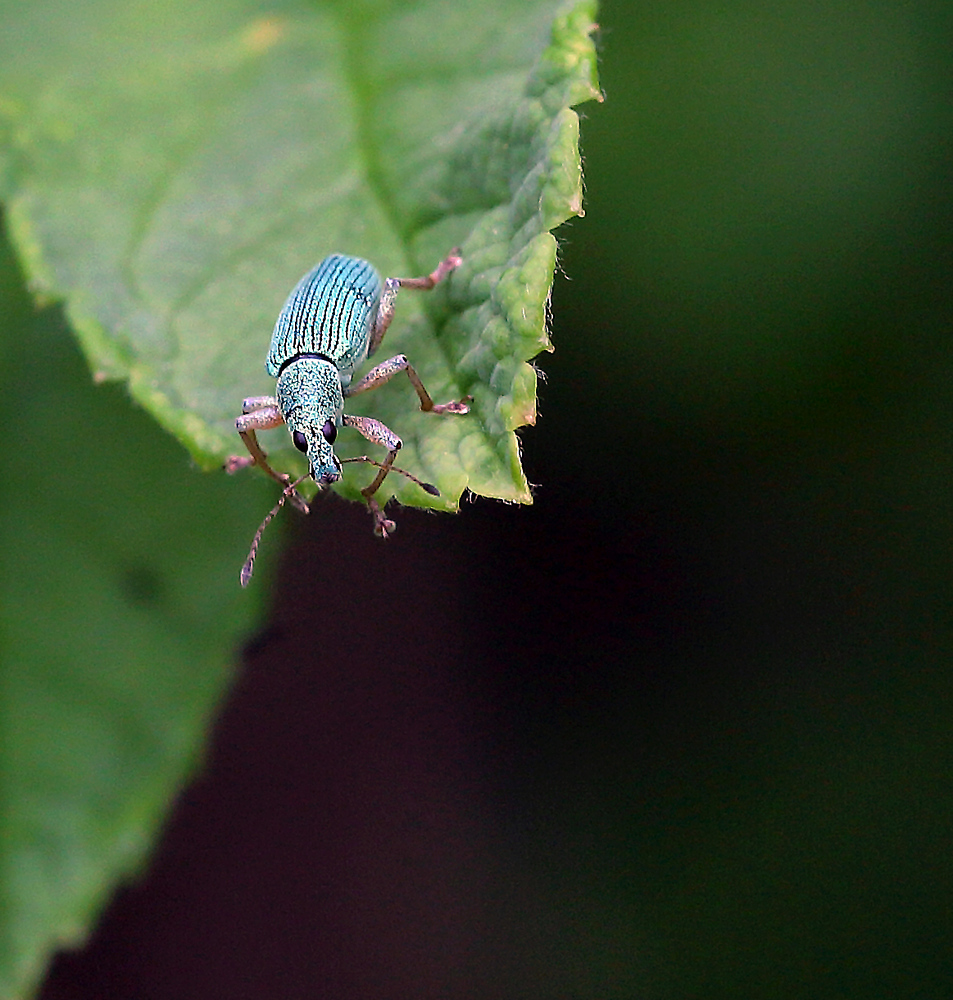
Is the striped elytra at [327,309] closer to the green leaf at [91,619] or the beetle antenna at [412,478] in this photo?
the beetle antenna at [412,478]

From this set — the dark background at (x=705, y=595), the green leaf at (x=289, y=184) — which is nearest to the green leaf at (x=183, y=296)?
the green leaf at (x=289, y=184)

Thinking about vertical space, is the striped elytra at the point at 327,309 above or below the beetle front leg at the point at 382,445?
above

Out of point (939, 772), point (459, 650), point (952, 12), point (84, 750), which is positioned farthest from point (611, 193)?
point (84, 750)

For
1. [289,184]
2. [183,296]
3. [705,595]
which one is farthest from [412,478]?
[705,595]

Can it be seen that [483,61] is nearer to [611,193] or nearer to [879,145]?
[611,193]

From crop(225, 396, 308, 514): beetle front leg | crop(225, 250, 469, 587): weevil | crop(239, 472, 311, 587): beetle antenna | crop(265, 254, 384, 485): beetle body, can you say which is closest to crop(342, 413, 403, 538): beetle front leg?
crop(225, 250, 469, 587): weevil

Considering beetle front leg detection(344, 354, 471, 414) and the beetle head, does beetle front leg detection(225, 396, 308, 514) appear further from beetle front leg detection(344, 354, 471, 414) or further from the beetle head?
beetle front leg detection(344, 354, 471, 414)
